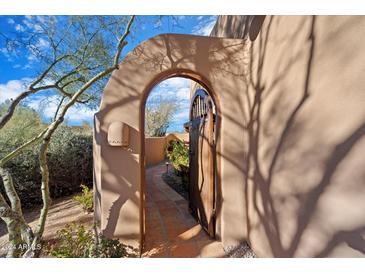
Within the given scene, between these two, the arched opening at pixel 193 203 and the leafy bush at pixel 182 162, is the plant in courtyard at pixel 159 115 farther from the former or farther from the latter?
the arched opening at pixel 193 203

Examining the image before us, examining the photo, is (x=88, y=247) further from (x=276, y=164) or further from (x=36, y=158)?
(x=36, y=158)

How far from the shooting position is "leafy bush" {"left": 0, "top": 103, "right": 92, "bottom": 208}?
14.3ft

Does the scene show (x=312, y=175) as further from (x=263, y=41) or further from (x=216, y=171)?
(x=263, y=41)

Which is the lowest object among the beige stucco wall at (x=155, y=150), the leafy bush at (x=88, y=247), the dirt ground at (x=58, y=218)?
the beige stucco wall at (x=155, y=150)

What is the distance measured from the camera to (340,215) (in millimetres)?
1327

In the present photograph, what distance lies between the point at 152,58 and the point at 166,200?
375 centimetres

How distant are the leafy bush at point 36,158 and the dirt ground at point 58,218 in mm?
568

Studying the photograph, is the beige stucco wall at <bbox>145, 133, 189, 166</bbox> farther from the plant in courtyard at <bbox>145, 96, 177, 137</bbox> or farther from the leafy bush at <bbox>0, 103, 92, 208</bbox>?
the leafy bush at <bbox>0, 103, 92, 208</bbox>

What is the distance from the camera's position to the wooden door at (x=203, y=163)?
9.83 ft

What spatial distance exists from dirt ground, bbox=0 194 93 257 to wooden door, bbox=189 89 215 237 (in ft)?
7.53

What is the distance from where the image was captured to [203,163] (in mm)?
3309

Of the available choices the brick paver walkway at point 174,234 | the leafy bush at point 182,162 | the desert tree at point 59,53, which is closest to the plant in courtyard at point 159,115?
the leafy bush at point 182,162

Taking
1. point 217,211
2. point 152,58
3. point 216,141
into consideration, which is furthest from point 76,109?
point 217,211
